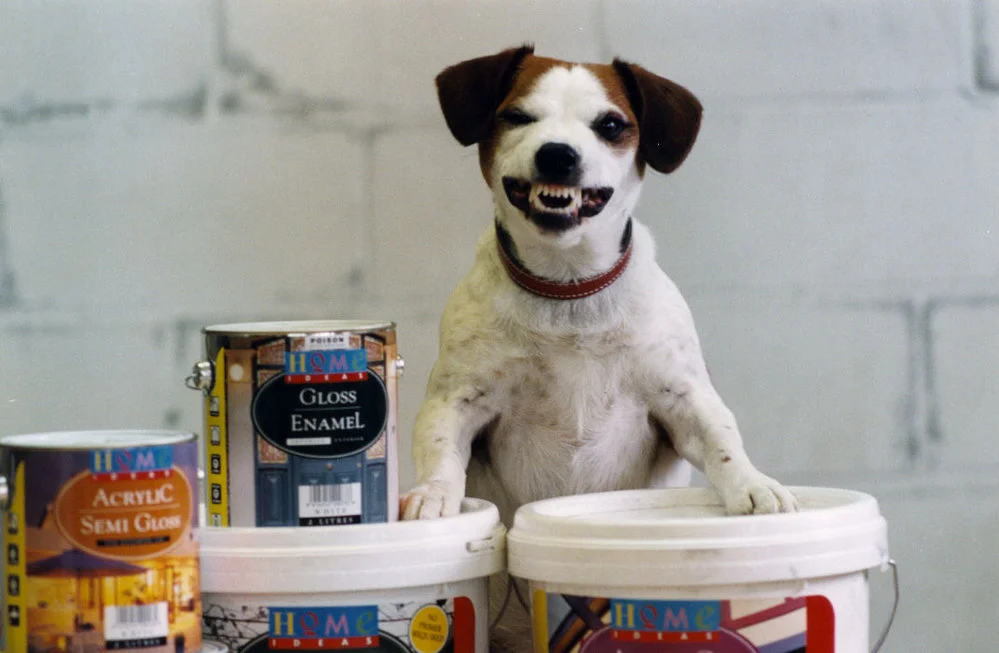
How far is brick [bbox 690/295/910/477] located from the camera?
2385 millimetres

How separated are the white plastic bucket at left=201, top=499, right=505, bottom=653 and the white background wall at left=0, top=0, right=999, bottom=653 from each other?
1.06 m

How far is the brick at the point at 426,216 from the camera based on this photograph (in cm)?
234

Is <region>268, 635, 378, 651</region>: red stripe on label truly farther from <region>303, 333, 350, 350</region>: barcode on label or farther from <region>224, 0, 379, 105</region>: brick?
<region>224, 0, 379, 105</region>: brick

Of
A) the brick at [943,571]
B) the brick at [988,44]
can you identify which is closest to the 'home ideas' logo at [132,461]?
the brick at [943,571]

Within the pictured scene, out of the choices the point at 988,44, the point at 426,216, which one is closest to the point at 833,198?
the point at 988,44

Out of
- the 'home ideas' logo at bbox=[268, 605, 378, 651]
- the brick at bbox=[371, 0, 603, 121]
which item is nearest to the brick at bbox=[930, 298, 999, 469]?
the brick at bbox=[371, 0, 603, 121]

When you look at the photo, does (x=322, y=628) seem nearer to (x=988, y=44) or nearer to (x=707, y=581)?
(x=707, y=581)

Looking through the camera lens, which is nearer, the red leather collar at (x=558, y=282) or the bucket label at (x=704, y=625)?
the bucket label at (x=704, y=625)

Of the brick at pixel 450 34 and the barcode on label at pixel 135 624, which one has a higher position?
the brick at pixel 450 34

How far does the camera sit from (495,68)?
1.69 meters

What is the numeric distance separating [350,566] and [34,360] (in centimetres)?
123

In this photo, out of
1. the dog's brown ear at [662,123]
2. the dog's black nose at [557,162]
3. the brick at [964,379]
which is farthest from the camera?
the brick at [964,379]

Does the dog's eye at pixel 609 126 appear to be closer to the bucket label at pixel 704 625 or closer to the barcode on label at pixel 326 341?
the barcode on label at pixel 326 341

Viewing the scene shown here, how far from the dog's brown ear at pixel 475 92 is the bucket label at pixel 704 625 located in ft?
2.10
